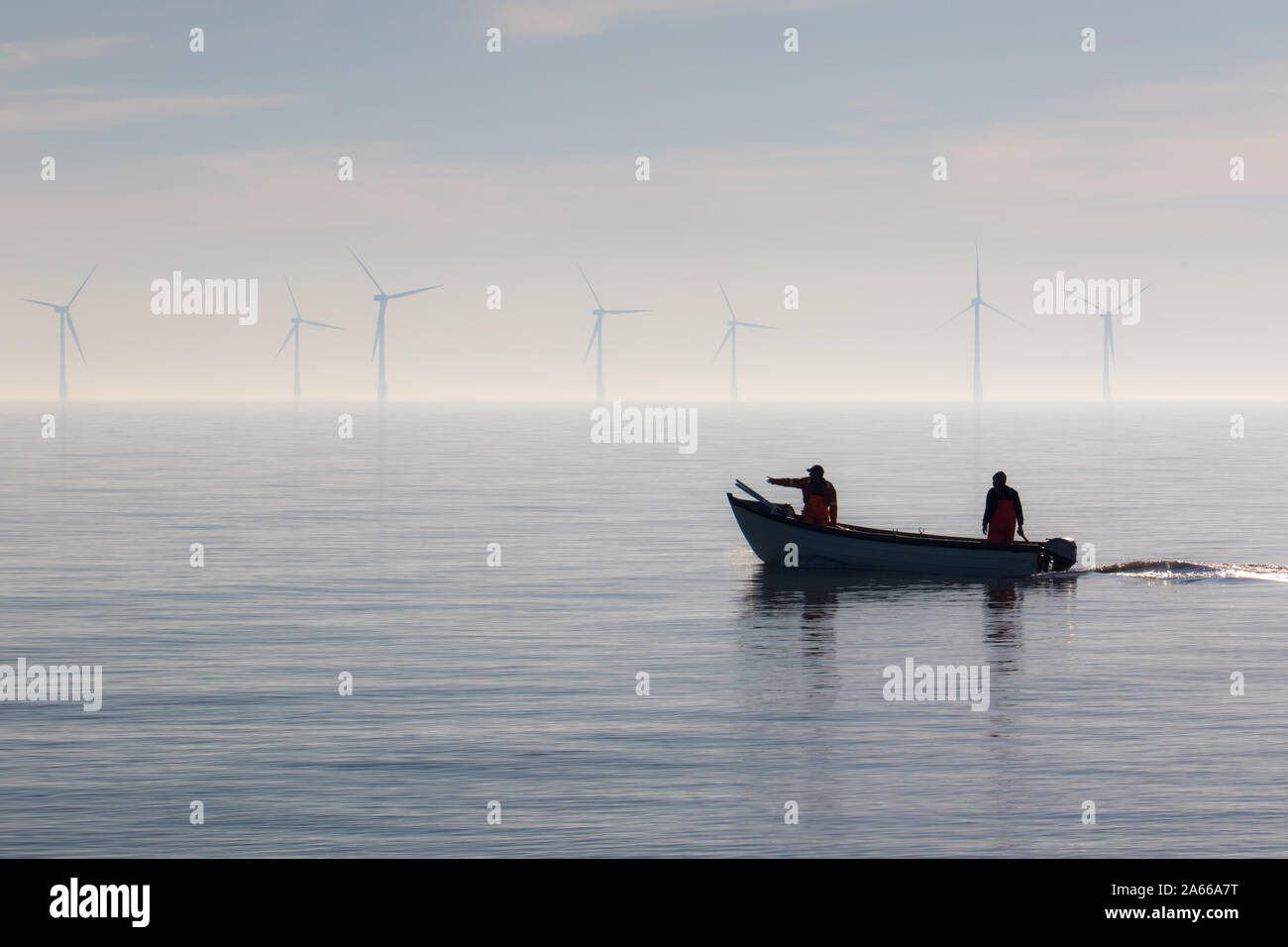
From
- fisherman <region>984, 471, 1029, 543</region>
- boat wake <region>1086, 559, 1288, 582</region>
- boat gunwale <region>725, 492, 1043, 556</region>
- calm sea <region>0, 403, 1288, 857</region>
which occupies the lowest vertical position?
calm sea <region>0, 403, 1288, 857</region>

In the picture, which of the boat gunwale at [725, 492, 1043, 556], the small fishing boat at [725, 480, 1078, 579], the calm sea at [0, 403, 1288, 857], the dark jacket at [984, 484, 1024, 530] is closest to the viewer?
the calm sea at [0, 403, 1288, 857]

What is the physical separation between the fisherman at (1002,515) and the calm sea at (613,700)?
6.23 feet

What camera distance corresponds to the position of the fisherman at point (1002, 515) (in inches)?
1777

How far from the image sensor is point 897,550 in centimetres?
4675

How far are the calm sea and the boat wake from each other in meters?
0.18

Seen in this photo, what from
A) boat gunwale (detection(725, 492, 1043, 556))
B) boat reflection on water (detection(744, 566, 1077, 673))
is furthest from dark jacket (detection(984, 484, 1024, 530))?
boat reflection on water (detection(744, 566, 1077, 673))

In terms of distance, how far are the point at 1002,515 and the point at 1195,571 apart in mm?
8235

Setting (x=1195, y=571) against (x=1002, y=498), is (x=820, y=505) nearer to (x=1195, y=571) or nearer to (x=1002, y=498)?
(x=1002, y=498)

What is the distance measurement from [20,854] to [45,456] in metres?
146

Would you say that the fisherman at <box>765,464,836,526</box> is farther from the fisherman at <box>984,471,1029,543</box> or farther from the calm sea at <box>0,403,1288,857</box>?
the fisherman at <box>984,471,1029,543</box>

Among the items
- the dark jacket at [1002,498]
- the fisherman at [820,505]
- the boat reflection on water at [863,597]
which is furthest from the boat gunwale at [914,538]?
the boat reflection on water at [863,597]

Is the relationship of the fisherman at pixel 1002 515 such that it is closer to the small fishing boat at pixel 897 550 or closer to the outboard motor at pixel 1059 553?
the small fishing boat at pixel 897 550

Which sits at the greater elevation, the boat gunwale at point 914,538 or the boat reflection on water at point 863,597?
the boat gunwale at point 914,538

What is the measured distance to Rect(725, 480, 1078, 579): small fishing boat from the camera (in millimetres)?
46000
